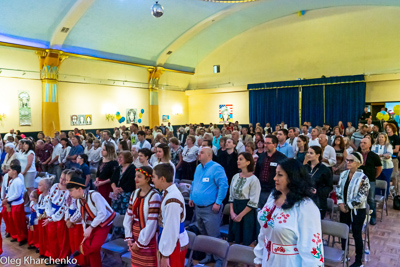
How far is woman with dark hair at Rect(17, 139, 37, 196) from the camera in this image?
19.6ft

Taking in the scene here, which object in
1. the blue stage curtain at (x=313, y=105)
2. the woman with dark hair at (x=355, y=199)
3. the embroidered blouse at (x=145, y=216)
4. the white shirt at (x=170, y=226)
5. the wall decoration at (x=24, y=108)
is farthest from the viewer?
the blue stage curtain at (x=313, y=105)

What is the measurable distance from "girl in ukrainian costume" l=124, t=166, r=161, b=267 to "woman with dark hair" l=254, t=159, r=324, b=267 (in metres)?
A: 1.05

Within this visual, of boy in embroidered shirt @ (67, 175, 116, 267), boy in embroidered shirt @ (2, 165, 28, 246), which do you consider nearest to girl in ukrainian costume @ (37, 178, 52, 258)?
boy in embroidered shirt @ (2, 165, 28, 246)

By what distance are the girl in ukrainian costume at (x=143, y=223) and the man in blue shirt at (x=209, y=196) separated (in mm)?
1023

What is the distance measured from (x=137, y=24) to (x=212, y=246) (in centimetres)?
1343

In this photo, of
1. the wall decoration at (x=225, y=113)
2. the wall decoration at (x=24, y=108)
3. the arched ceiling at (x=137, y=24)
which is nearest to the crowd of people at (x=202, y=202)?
the wall decoration at (x=24, y=108)

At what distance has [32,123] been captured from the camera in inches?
520

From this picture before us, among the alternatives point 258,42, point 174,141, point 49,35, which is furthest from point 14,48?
point 258,42

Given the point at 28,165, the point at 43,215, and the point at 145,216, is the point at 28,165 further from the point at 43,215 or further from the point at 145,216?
the point at 145,216

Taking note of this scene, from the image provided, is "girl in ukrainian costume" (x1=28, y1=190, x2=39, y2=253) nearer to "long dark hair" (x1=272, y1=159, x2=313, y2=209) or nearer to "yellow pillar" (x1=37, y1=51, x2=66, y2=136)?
"long dark hair" (x1=272, y1=159, x2=313, y2=209)

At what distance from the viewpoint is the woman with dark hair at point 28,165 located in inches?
235

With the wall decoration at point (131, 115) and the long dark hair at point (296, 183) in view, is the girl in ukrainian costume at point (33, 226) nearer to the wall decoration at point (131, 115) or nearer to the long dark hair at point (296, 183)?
the long dark hair at point (296, 183)

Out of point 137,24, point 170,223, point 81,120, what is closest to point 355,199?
point 170,223

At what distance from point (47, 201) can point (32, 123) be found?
10.7 m
